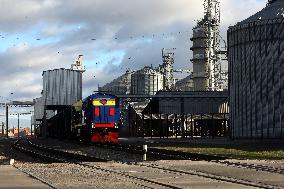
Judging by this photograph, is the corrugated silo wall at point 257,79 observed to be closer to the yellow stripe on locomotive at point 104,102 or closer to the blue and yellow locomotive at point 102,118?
the blue and yellow locomotive at point 102,118

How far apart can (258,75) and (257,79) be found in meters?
0.48

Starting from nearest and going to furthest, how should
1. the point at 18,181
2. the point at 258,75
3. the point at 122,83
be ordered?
1. the point at 18,181
2. the point at 258,75
3. the point at 122,83

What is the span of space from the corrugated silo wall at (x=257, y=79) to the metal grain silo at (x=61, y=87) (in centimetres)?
4749

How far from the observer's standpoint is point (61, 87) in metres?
111

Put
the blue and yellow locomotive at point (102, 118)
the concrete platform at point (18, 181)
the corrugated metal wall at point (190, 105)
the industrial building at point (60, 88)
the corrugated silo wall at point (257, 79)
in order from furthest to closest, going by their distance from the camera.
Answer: the industrial building at point (60, 88) → the corrugated metal wall at point (190, 105) → the corrugated silo wall at point (257, 79) → the blue and yellow locomotive at point (102, 118) → the concrete platform at point (18, 181)

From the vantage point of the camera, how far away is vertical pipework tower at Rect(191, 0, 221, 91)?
418 ft

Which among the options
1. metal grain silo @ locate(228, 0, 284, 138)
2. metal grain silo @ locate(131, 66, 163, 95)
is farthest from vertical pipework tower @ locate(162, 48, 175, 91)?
metal grain silo @ locate(228, 0, 284, 138)

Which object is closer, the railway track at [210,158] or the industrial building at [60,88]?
the railway track at [210,158]

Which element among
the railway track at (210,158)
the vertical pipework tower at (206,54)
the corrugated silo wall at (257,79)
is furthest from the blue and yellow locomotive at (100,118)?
the vertical pipework tower at (206,54)

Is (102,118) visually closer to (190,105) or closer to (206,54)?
(190,105)

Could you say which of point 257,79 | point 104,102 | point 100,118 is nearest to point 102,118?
point 100,118

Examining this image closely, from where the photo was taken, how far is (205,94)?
328ft

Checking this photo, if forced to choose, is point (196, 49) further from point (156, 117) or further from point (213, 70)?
point (156, 117)

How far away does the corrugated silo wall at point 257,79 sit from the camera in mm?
60281
